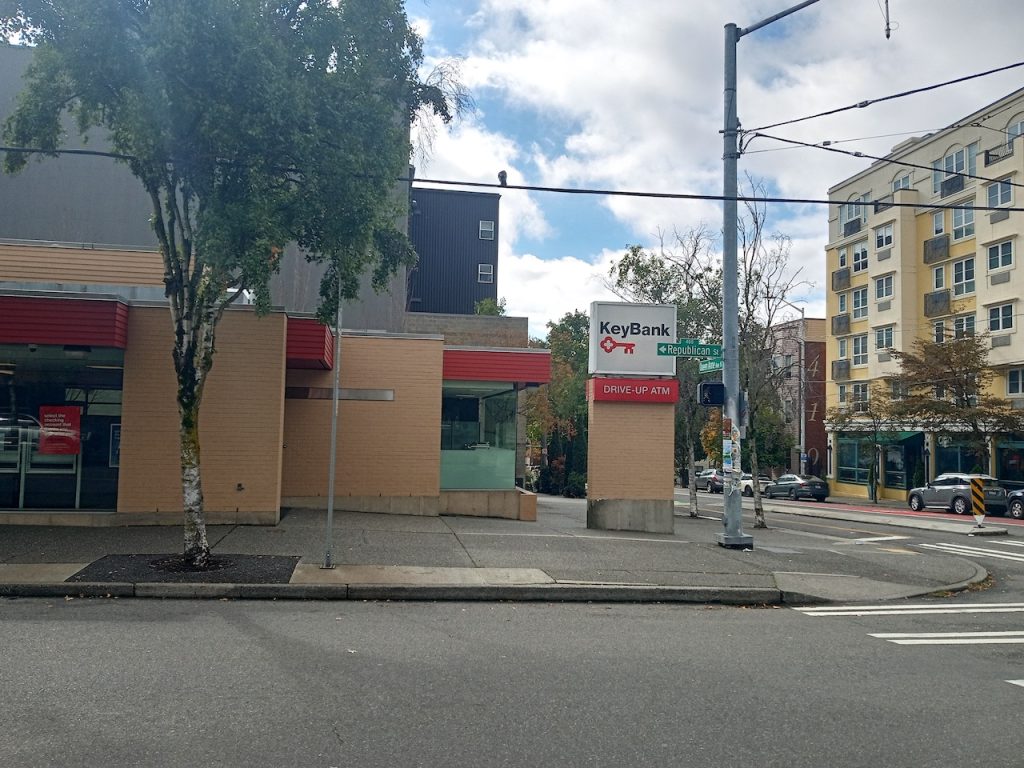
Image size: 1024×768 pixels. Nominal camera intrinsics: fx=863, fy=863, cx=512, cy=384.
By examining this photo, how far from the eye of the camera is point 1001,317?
3828 centimetres

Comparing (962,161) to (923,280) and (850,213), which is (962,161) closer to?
(923,280)

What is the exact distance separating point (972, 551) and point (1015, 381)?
23.2m

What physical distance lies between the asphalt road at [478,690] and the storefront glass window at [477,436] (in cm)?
968

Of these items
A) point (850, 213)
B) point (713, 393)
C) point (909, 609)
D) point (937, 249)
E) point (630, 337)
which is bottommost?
point (909, 609)

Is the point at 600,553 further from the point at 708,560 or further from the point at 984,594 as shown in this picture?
the point at 984,594

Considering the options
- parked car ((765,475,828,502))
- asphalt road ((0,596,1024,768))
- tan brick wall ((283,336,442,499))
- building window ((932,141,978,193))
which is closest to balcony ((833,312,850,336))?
building window ((932,141,978,193))

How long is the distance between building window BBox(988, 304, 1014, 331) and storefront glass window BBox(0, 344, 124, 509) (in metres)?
36.7

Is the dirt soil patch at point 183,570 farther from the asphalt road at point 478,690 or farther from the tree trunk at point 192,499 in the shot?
the asphalt road at point 478,690

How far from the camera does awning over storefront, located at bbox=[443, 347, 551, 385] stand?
18.9 m

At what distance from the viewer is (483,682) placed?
6289 mm

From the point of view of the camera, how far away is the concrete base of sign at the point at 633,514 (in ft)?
55.9

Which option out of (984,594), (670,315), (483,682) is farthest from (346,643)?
(670,315)

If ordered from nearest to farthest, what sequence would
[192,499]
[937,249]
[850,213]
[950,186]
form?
[192,499] → [950,186] → [937,249] → [850,213]

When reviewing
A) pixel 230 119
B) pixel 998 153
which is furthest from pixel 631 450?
pixel 998 153
